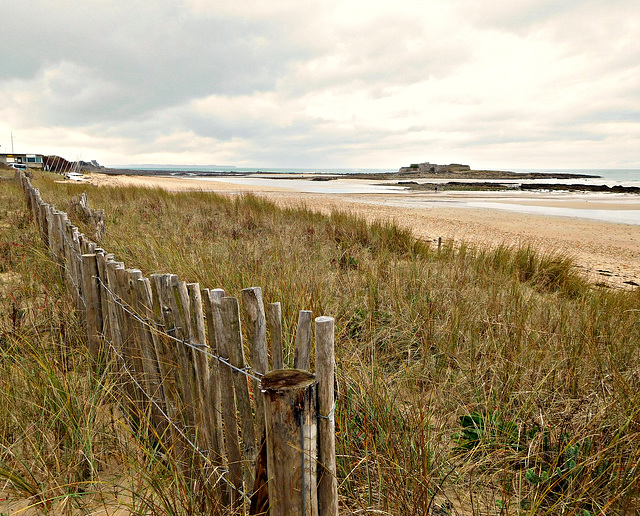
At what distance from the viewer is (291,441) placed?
1234 mm

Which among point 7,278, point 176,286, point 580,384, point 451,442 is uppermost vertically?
point 176,286

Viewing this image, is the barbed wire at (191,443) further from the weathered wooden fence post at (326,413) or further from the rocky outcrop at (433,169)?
the rocky outcrop at (433,169)

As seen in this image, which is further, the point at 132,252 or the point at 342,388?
the point at 132,252

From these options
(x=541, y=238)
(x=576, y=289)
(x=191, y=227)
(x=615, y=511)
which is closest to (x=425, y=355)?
(x=615, y=511)

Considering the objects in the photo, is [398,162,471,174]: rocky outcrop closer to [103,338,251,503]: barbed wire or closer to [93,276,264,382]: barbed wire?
[93,276,264,382]: barbed wire

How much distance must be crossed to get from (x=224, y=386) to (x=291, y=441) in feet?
1.95

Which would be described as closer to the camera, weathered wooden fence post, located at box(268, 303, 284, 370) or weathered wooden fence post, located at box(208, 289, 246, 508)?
weathered wooden fence post, located at box(268, 303, 284, 370)

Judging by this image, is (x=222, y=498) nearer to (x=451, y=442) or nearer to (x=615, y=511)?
(x=451, y=442)

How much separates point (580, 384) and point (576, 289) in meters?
3.83

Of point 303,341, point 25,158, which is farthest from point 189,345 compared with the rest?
point 25,158

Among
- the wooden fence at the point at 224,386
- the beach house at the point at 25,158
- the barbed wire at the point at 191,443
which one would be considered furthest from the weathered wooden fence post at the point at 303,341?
the beach house at the point at 25,158

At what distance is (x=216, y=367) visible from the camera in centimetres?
176

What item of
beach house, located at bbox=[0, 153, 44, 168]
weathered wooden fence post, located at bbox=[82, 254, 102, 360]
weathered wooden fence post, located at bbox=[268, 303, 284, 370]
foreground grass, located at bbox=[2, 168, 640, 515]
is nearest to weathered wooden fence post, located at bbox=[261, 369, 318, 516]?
weathered wooden fence post, located at bbox=[268, 303, 284, 370]

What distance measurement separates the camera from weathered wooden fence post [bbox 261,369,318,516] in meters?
1.19
